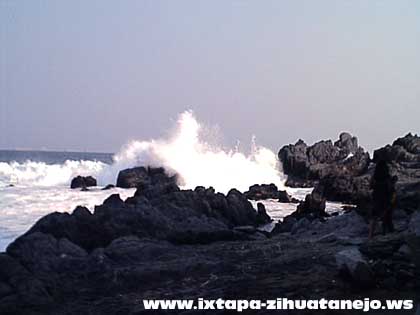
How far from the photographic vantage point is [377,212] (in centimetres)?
1305

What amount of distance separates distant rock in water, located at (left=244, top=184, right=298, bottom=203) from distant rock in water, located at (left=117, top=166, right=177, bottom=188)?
6.83 metres

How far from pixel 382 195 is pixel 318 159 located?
42.5 m

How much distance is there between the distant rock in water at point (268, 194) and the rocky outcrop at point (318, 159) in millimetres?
9027

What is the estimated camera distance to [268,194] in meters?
35.8

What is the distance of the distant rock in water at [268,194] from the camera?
34.5 m

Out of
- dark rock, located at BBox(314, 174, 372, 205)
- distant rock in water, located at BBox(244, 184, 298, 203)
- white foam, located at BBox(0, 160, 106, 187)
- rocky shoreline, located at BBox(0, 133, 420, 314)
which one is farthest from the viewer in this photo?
white foam, located at BBox(0, 160, 106, 187)

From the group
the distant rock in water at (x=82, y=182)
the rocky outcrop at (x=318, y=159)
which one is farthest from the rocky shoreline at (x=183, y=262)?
the rocky outcrop at (x=318, y=159)

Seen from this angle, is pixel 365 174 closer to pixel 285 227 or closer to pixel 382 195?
pixel 285 227

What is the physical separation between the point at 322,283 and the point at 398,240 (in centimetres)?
207

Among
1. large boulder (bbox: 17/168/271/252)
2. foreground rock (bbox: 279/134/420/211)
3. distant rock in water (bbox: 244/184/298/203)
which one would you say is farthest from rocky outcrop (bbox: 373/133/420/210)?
large boulder (bbox: 17/168/271/252)

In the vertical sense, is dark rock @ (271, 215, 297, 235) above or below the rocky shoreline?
above

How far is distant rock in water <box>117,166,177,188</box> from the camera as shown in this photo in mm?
40966

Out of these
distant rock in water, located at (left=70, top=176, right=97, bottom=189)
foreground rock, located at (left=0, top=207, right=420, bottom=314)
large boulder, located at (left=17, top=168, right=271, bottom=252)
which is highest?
distant rock in water, located at (left=70, top=176, right=97, bottom=189)

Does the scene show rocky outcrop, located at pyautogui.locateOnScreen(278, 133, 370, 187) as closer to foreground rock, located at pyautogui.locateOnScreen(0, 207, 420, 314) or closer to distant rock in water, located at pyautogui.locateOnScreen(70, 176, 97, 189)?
distant rock in water, located at pyautogui.locateOnScreen(70, 176, 97, 189)
